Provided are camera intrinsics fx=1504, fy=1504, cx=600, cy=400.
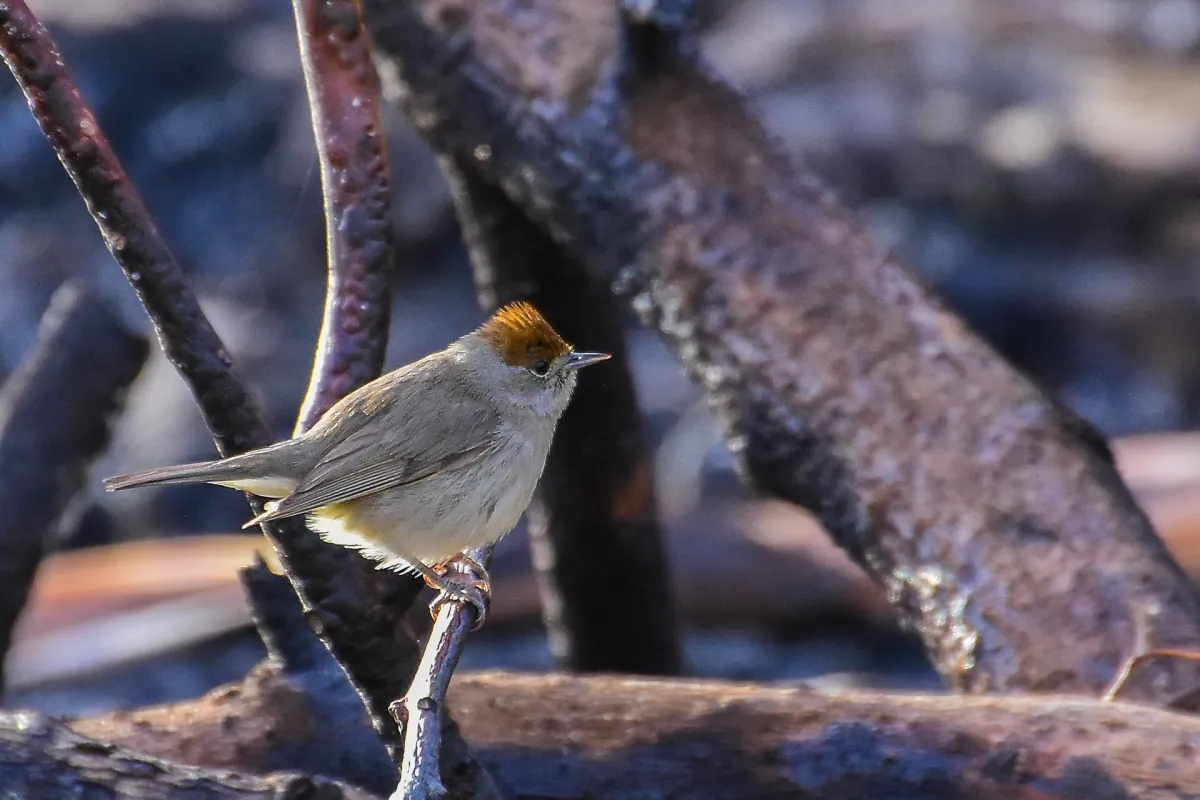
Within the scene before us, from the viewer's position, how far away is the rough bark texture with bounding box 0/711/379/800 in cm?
275

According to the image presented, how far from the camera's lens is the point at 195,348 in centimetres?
315

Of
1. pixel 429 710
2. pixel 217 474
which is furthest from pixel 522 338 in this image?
pixel 429 710

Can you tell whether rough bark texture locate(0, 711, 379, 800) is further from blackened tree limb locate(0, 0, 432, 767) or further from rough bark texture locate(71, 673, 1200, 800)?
rough bark texture locate(71, 673, 1200, 800)

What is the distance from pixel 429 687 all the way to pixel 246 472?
1166mm

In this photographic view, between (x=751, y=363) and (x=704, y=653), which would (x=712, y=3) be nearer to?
(x=704, y=653)

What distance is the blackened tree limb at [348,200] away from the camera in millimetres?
3570

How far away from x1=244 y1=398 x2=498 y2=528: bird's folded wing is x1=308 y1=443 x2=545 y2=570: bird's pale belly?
0.18ft

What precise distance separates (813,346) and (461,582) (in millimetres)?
1224

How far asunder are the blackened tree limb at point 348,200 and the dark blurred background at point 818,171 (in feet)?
18.3

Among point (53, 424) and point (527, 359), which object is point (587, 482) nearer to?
point (527, 359)

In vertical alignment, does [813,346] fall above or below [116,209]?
below

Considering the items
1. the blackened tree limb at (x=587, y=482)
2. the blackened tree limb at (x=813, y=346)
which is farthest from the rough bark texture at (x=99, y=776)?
the blackened tree limb at (x=587, y=482)

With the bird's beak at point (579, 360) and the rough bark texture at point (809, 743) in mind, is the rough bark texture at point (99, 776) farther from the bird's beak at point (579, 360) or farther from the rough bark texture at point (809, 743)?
the bird's beak at point (579, 360)

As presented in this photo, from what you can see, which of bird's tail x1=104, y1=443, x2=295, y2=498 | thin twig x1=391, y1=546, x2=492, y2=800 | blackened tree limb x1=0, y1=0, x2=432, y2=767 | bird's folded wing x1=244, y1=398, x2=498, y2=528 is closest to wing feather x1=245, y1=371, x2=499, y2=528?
bird's folded wing x1=244, y1=398, x2=498, y2=528
